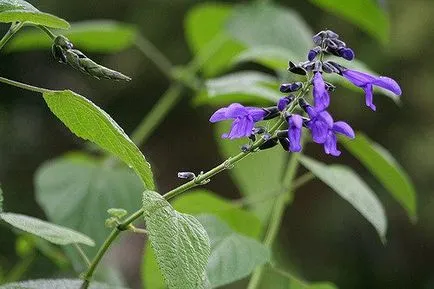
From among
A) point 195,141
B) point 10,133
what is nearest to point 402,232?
point 195,141

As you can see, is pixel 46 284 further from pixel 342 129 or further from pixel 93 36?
pixel 93 36

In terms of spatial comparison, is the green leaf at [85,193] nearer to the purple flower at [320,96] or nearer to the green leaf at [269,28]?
the green leaf at [269,28]

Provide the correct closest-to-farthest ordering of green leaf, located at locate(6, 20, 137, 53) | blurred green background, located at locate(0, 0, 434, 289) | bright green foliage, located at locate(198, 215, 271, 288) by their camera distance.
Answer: bright green foliage, located at locate(198, 215, 271, 288) → green leaf, located at locate(6, 20, 137, 53) → blurred green background, located at locate(0, 0, 434, 289)

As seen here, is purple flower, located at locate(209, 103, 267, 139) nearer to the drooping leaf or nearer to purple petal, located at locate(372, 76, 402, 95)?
purple petal, located at locate(372, 76, 402, 95)

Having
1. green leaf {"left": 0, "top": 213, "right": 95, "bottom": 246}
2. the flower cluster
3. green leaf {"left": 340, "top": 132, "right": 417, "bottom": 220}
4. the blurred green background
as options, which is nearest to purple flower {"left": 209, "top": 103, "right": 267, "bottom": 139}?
the flower cluster

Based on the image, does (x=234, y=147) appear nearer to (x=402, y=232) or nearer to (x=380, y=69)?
(x=380, y=69)

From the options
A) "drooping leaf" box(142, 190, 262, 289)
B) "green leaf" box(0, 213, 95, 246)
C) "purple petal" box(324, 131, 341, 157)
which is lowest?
"green leaf" box(0, 213, 95, 246)
